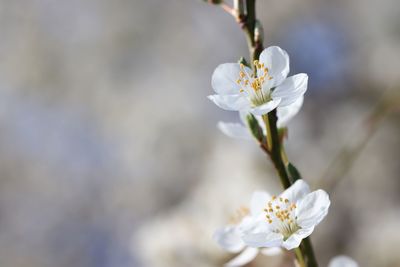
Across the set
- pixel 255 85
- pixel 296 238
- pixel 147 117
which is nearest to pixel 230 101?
pixel 255 85

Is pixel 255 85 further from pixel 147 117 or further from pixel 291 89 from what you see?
pixel 147 117

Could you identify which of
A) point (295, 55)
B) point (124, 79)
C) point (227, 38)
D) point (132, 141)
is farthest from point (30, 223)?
point (295, 55)

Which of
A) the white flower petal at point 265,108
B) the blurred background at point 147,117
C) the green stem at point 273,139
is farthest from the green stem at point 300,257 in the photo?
the blurred background at point 147,117

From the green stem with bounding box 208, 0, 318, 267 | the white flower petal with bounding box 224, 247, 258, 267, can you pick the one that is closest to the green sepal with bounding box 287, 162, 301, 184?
the green stem with bounding box 208, 0, 318, 267

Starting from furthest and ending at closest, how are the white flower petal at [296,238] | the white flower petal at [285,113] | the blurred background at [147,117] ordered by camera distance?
1. the blurred background at [147,117]
2. the white flower petal at [285,113]
3. the white flower petal at [296,238]

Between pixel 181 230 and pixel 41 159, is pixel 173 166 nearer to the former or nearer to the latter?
pixel 41 159

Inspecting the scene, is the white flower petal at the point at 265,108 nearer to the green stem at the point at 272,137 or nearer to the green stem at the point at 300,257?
the green stem at the point at 272,137
